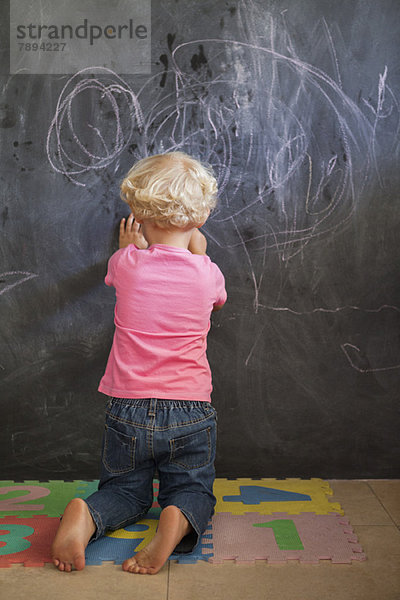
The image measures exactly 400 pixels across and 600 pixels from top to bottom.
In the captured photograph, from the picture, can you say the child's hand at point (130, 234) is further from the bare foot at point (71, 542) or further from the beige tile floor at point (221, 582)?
the beige tile floor at point (221, 582)

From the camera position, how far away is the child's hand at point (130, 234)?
1931 millimetres

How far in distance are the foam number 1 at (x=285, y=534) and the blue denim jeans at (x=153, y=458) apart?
0.55 feet

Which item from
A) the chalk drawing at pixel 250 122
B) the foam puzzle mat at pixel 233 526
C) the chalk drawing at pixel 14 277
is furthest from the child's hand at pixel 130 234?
the foam puzzle mat at pixel 233 526

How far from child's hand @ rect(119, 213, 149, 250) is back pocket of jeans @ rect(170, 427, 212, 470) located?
22.8 inches

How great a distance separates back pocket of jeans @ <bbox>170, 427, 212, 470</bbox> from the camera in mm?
1644

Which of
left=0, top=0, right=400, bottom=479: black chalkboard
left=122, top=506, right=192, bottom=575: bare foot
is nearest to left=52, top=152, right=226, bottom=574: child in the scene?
left=122, top=506, right=192, bottom=575: bare foot

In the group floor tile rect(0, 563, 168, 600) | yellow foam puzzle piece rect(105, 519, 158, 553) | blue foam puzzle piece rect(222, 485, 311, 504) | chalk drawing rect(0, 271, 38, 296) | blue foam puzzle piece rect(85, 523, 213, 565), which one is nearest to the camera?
floor tile rect(0, 563, 168, 600)

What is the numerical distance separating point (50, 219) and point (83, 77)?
0.42m

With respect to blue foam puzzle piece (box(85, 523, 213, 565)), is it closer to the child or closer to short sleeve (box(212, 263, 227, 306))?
the child

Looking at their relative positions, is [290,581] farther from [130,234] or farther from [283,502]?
[130,234]

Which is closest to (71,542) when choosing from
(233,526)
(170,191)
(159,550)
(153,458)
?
(159,550)

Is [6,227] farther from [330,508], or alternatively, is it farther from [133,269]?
[330,508]

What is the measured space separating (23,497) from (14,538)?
A: 29 cm

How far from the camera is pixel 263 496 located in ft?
6.25
